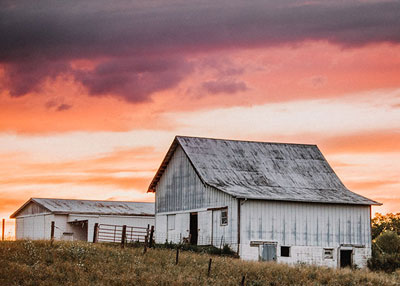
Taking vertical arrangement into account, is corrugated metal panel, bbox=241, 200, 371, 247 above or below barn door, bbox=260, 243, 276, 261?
above

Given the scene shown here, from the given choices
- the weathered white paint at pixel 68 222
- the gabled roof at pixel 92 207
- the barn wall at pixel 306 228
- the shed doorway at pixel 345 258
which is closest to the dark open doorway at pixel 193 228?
the barn wall at pixel 306 228

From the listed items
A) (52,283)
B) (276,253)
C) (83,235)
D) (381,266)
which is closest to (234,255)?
(276,253)

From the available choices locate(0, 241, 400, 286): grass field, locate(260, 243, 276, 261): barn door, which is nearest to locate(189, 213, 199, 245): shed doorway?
locate(260, 243, 276, 261): barn door

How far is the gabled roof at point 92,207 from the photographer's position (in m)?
66.8

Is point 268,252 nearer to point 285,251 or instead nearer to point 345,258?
point 285,251

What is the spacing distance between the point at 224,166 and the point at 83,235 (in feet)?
67.3

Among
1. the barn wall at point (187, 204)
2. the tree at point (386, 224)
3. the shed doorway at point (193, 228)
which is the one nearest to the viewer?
the barn wall at point (187, 204)

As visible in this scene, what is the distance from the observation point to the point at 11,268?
34.1 m

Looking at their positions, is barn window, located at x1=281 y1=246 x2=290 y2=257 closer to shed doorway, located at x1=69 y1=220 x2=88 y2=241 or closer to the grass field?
the grass field

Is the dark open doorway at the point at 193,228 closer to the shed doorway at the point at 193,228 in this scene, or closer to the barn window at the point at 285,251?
the shed doorway at the point at 193,228

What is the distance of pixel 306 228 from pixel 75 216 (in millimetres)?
25751

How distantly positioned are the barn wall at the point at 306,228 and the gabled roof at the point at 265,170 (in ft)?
2.16

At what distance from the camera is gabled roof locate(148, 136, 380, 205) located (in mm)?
48562

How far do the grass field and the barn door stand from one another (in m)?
5.02
